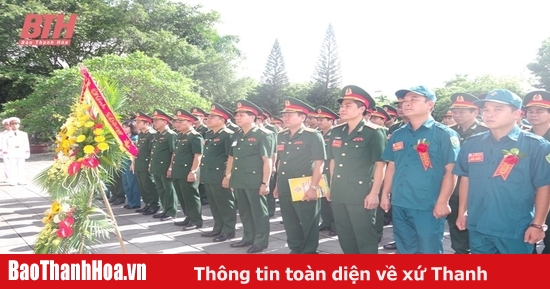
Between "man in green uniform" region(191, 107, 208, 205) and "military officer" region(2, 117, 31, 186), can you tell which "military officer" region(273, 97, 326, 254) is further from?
"military officer" region(2, 117, 31, 186)

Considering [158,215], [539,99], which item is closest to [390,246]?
[539,99]

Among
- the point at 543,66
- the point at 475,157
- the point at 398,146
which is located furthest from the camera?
the point at 543,66

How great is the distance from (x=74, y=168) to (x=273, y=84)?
41.6 metres

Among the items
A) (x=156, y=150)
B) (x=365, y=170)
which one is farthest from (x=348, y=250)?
(x=156, y=150)

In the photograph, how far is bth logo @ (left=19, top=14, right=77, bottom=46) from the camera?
22828 mm

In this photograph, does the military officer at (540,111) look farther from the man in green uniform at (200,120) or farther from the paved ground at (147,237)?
the man in green uniform at (200,120)

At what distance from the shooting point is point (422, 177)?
11.2 feet

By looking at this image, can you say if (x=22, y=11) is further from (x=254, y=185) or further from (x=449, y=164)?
(x=449, y=164)

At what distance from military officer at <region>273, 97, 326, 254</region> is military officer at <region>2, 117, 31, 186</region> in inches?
349

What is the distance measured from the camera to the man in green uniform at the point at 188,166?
6305mm

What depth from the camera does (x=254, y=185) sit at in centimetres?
501

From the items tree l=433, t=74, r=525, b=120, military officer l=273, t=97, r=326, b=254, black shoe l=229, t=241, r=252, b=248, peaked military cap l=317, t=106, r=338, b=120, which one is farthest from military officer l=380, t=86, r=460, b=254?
tree l=433, t=74, r=525, b=120

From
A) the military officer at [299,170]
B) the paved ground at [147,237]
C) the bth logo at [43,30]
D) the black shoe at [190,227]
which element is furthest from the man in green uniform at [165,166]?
the bth logo at [43,30]

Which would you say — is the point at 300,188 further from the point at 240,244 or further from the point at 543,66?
the point at 543,66
